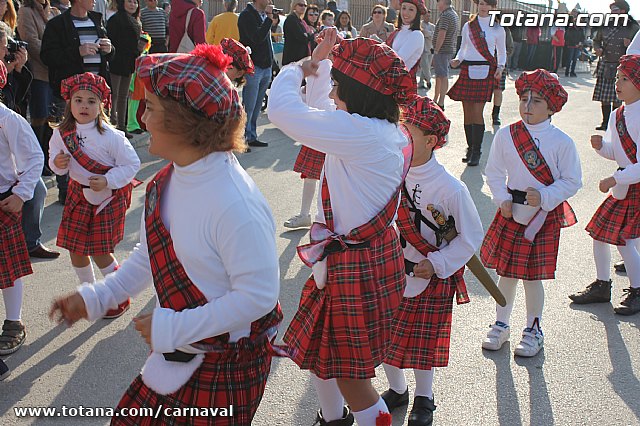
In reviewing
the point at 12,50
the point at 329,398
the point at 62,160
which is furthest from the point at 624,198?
the point at 12,50

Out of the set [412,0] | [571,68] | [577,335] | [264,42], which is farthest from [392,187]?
[571,68]

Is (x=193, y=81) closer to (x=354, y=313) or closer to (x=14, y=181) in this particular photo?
(x=354, y=313)

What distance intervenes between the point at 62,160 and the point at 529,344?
3.10 metres

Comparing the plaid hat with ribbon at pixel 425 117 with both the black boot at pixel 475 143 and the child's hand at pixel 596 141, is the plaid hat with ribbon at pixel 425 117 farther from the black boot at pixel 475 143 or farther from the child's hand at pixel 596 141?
the black boot at pixel 475 143

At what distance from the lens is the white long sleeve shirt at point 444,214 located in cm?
337

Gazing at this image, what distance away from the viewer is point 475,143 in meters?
9.35

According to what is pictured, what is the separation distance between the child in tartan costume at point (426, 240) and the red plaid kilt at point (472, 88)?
6040mm

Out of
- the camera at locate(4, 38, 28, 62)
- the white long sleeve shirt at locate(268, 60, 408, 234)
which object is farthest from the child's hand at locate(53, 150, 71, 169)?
the white long sleeve shirt at locate(268, 60, 408, 234)

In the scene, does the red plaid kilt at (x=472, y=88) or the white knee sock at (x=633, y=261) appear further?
the red plaid kilt at (x=472, y=88)

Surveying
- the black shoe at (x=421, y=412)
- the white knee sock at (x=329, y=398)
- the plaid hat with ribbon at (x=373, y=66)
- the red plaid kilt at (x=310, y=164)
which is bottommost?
the black shoe at (x=421, y=412)

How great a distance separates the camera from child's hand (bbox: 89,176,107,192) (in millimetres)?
4379

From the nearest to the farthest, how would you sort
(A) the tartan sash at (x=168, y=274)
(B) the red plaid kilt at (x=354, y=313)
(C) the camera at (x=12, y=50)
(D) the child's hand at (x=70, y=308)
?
(A) the tartan sash at (x=168, y=274), (D) the child's hand at (x=70, y=308), (B) the red plaid kilt at (x=354, y=313), (C) the camera at (x=12, y=50)

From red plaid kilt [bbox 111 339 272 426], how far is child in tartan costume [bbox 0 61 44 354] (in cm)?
192

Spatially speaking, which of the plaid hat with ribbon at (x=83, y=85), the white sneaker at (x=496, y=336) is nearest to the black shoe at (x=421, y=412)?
the white sneaker at (x=496, y=336)
